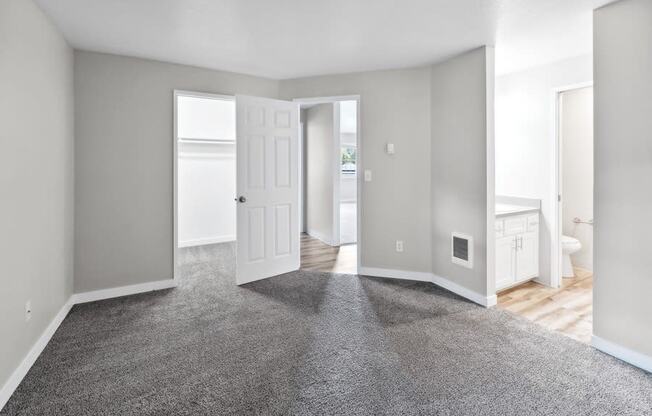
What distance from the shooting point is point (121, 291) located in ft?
11.6

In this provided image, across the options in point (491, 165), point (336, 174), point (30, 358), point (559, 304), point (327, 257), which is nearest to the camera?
point (30, 358)

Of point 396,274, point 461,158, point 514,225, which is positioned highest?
point 461,158

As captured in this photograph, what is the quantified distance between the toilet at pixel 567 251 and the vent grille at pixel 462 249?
1.32 meters

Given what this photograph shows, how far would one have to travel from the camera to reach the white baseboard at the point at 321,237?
5.95 m

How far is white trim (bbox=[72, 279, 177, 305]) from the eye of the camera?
133 inches

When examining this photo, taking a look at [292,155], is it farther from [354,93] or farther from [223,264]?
[223,264]

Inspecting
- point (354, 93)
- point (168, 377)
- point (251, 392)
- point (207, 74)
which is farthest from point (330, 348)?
point (207, 74)

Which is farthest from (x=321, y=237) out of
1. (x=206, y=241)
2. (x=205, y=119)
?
(x=205, y=119)

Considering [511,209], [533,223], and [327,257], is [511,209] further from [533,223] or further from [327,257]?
[327,257]

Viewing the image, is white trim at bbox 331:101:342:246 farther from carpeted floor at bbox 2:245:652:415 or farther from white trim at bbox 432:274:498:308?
carpeted floor at bbox 2:245:652:415

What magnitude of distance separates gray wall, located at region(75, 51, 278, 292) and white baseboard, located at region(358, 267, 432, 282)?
2.14 metres

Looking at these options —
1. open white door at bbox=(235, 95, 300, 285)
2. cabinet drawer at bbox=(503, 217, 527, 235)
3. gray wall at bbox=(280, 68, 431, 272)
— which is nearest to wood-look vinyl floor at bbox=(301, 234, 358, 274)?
open white door at bbox=(235, 95, 300, 285)

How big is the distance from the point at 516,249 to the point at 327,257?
2389 millimetres

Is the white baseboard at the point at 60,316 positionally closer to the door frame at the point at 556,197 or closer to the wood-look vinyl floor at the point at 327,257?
the wood-look vinyl floor at the point at 327,257
